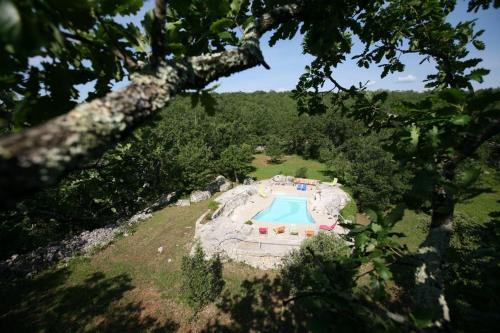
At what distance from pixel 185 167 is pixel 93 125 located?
94.4 ft

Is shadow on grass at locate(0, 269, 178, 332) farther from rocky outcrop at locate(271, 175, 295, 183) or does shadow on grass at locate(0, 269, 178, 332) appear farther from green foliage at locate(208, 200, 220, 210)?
rocky outcrop at locate(271, 175, 295, 183)

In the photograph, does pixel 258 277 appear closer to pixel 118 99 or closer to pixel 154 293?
pixel 154 293

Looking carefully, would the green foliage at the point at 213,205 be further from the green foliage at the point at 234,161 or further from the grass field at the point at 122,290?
the green foliage at the point at 234,161

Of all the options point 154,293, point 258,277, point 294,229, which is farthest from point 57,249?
point 294,229

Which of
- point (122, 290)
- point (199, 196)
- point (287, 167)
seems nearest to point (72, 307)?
point (122, 290)

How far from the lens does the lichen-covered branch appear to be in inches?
30.2

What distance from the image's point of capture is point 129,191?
5.12 metres

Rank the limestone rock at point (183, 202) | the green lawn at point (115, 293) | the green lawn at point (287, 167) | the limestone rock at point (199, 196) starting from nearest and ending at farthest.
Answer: the green lawn at point (115, 293) < the limestone rock at point (183, 202) < the limestone rock at point (199, 196) < the green lawn at point (287, 167)

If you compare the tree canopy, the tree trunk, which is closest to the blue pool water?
the tree canopy

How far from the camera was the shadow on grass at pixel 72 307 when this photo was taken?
40.4 feet

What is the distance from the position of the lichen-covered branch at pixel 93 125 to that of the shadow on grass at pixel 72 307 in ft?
45.0

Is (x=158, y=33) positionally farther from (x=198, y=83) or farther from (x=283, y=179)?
(x=283, y=179)

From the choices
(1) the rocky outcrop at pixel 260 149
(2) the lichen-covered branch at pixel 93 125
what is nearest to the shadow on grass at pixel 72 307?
(2) the lichen-covered branch at pixel 93 125

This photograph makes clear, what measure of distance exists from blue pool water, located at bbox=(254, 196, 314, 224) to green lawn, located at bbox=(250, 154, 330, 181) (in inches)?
383
